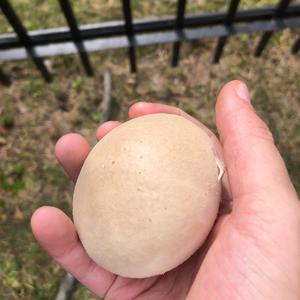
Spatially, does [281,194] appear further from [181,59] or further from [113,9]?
[113,9]

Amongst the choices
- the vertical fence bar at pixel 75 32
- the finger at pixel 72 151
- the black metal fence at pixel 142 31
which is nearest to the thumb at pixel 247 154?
the finger at pixel 72 151

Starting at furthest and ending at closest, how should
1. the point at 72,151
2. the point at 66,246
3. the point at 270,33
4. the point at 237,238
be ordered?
1. the point at 270,33
2. the point at 72,151
3. the point at 66,246
4. the point at 237,238

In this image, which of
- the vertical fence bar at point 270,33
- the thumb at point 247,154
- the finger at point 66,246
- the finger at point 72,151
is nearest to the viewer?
the thumb at point 247,154

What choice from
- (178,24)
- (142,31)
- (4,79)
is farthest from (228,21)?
(4,79)

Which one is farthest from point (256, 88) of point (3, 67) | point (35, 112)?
point (3, 67)

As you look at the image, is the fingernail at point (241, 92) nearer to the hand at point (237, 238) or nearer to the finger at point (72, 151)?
the hand at point (237, 238)

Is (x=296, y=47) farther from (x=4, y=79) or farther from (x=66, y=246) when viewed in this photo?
(x=66, y=246)
